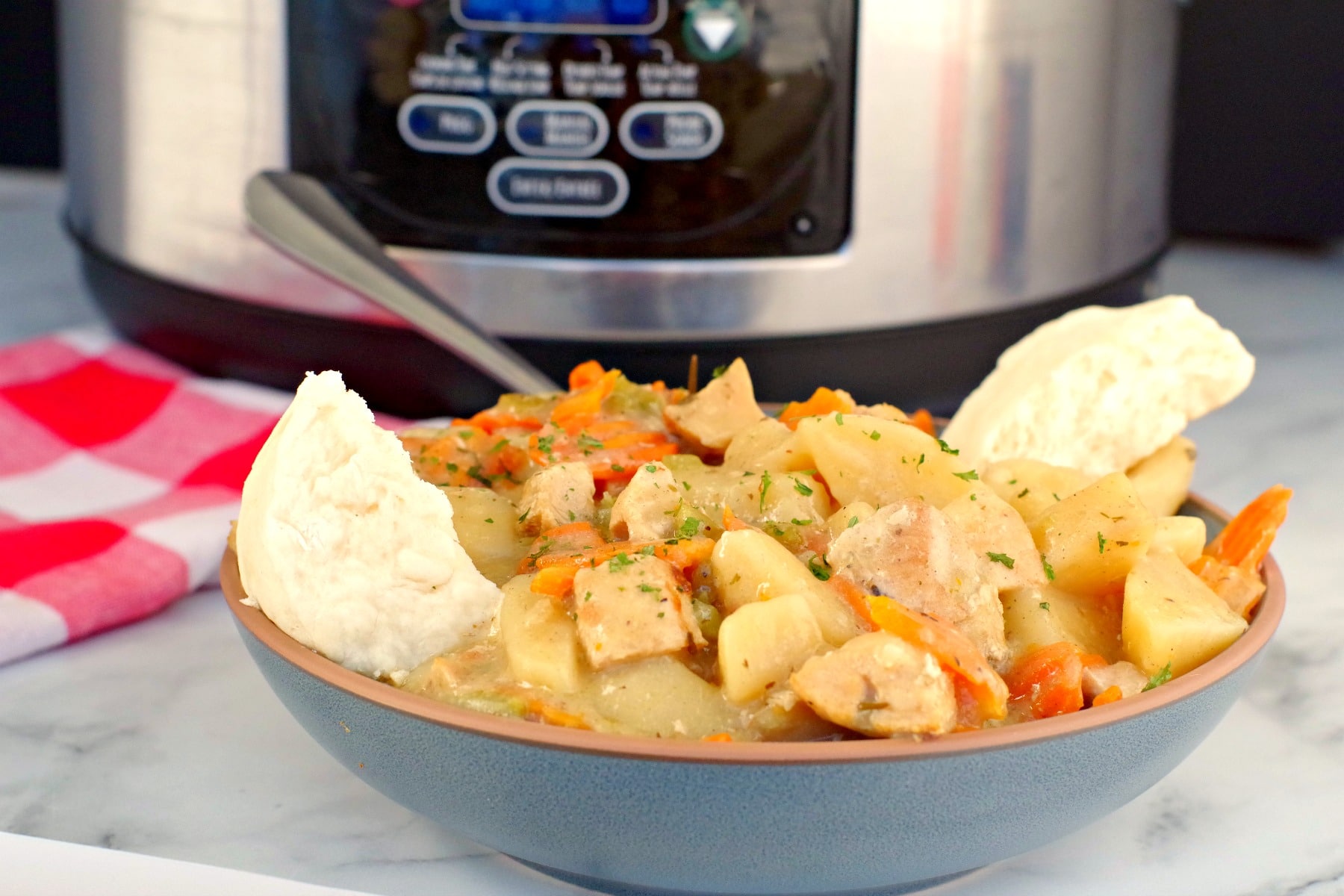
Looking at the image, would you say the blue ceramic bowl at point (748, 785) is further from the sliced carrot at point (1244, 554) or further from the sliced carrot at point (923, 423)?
the sliced carrot at point (923, 423)

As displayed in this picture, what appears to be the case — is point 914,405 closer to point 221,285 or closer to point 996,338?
point 996,338

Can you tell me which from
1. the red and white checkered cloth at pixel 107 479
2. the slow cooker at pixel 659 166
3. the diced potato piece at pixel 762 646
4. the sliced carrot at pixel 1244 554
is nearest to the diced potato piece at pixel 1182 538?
the sliced carrot at pixel 1244 554

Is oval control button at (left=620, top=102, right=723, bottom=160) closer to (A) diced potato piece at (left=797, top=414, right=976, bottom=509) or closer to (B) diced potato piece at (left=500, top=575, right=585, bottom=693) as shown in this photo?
(A) diced potato piece at (left=797, top=414, right=976, bottom=509)

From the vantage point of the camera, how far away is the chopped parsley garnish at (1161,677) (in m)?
0.64

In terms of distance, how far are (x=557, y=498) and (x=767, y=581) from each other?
0.12 meters

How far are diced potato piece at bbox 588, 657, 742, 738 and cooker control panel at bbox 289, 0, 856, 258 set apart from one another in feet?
1.98

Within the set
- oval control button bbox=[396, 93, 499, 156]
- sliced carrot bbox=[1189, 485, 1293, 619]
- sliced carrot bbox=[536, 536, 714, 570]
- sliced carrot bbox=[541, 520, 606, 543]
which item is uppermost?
oval control button bbox=[396, 93, 499, 156]

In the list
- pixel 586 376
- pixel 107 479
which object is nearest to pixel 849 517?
pixel 586 376

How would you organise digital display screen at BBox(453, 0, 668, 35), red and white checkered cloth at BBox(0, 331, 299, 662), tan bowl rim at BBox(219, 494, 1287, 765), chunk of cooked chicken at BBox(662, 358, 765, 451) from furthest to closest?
digital display screen at BBox(453, 0, 668, 35) → red and white checkered cloth at BBox(0, 331, 299, 662) → chunk of cooked chicken at BBox(662, 358, 765, 451) → tan bowl rim at BBox(219, 494, 1287, 765)

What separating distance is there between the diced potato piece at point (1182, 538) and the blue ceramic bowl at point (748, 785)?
0.10 m

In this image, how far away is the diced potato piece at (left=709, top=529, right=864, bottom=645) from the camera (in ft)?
2.03

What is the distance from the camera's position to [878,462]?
0.72 metres

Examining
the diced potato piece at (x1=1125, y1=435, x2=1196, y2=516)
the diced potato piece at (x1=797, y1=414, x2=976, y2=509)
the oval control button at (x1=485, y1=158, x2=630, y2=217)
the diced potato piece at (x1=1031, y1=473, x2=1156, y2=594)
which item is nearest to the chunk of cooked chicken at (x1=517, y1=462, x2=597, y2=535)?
the diced potato piece at (x1=797, y1=414, x2=976, y2=509)

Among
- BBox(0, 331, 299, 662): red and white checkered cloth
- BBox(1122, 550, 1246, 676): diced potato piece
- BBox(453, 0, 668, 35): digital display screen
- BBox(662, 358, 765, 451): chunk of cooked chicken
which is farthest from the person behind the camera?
BBox(453, 0, 668, 35): digital display screen
